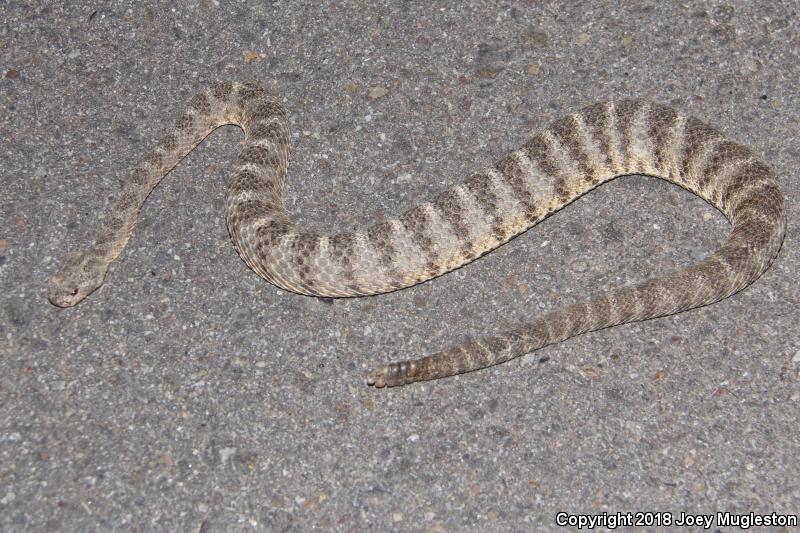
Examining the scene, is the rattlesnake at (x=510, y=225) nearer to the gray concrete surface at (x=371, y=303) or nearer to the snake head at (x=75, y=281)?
the snake head at (x=75, y=281)

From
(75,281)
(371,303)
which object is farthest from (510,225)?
(75,281)

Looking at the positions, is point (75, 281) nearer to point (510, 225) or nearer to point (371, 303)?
point (371, 303)

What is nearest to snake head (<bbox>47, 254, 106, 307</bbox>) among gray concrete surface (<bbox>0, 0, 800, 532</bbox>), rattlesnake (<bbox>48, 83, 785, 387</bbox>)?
rattlesnake (<bbox>48, 83, 785, 387</bbox>)

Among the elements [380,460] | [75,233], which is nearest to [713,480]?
[380,460]

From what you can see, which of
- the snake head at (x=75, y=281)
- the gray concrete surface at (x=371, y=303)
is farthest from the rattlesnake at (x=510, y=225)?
the gray concrete surface at (x=371, y=303)

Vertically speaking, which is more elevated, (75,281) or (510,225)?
(510,225)

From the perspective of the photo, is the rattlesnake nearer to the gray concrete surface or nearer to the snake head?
the snake head
